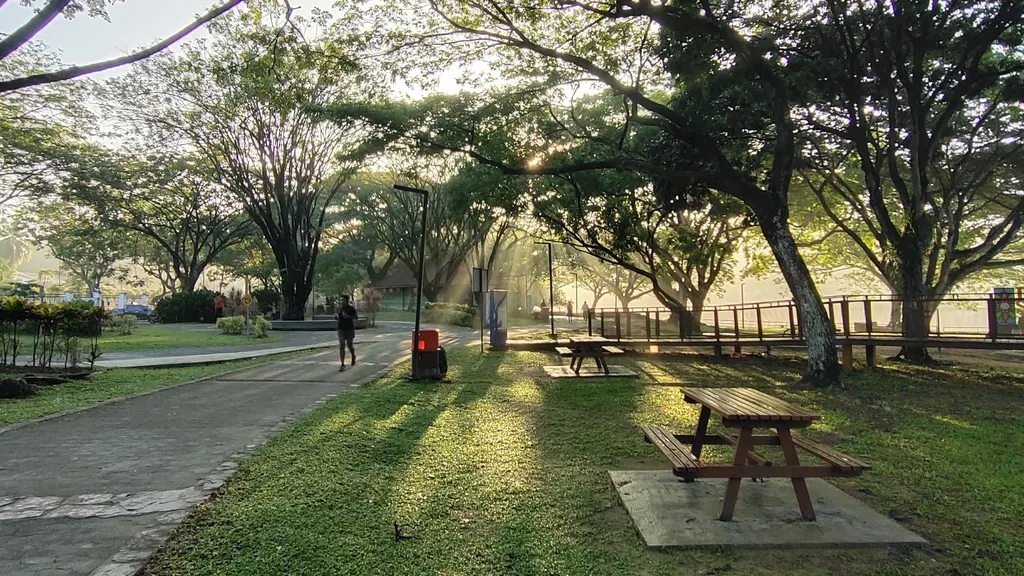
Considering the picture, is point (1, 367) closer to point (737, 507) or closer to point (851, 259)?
point (737, 507)

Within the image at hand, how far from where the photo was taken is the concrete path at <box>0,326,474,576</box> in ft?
10.2

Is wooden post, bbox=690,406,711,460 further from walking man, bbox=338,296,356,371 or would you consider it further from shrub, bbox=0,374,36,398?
shrub, bbox=0,374,36,398

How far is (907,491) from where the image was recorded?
4141 millimetres

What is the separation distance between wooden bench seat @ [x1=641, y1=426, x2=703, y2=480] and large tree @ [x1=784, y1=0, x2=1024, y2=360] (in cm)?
914

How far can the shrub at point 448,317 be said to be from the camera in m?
29.2

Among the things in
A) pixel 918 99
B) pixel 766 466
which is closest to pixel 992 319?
pixel 918 99

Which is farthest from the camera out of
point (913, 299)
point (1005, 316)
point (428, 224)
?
point (428, 224)

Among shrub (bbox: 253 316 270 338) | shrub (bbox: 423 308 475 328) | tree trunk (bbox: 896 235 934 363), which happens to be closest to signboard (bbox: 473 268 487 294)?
tree trunk (bbox: 896 235 934 363)

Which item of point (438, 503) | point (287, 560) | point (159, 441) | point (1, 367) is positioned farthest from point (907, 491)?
point (1, 367)

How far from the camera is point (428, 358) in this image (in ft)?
33.0

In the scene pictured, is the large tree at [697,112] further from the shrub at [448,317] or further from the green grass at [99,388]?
the shrub at [448,317]

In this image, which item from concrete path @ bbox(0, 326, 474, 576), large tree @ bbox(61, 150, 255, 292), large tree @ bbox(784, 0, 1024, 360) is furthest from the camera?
large tree @ bbox(61, 150, 255, 292)

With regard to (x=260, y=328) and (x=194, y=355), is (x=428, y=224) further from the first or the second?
(x=194, y=355)

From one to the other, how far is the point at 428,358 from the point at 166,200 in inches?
1137
